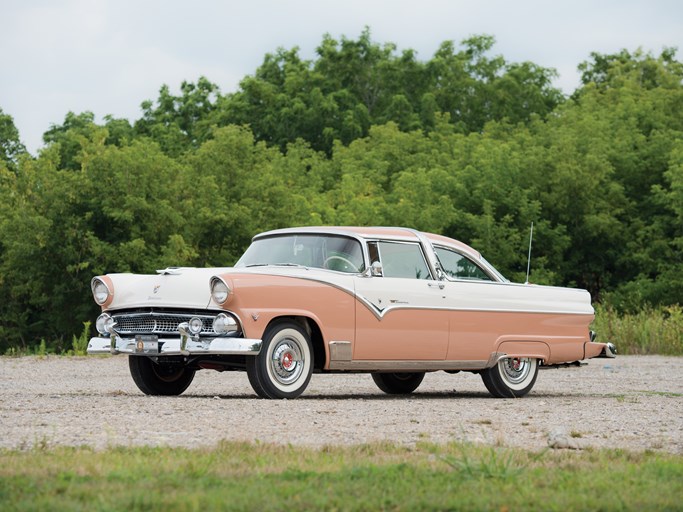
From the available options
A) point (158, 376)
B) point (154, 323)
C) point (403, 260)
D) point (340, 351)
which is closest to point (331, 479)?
point (340, 351)

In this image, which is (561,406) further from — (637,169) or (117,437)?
(637,169)

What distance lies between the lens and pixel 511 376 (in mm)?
14102

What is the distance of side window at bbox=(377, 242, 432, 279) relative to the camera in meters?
13.1

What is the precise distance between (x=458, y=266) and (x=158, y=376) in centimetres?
357

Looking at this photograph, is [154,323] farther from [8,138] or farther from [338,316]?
[8,138]

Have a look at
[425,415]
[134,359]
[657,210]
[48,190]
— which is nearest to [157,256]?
[48,190]

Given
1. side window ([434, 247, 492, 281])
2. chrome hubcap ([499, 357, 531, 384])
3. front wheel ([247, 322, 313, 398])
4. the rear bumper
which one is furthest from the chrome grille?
→ the rear bumper

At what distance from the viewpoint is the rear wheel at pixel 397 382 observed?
48.7ft

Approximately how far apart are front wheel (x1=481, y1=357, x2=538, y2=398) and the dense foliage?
24197 mm

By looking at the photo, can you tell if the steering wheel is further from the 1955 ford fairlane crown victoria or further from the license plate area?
the license plate area

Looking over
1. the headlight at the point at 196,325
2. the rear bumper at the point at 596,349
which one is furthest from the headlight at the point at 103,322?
the rear bumper at the point at 596,349

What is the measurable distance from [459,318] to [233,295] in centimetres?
301

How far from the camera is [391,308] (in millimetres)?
12781

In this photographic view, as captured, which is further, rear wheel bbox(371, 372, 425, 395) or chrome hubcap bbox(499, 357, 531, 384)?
rear wheel bbox(371, 372, 425, 395)
